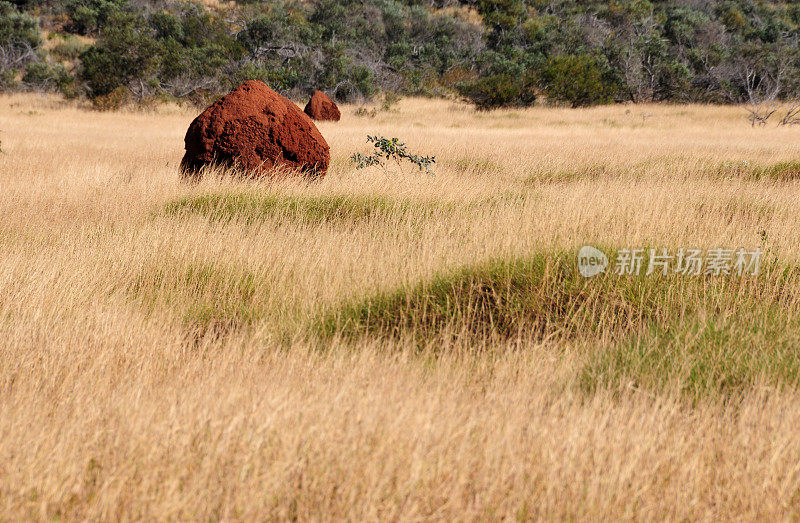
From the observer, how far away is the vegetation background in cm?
2580

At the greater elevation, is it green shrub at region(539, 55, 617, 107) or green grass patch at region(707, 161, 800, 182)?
green shrub at region(539, 55, 617, 107)

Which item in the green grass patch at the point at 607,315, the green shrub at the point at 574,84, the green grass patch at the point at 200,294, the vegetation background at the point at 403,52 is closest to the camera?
the green grass patch at the point at 607,315

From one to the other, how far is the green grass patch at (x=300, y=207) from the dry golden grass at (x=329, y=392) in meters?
0.09

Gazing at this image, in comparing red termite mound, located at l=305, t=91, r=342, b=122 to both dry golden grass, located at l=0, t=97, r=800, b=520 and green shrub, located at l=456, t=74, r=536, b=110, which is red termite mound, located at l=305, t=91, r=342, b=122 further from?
dry golden grass, located at l=0, t=97, r=800, b=520

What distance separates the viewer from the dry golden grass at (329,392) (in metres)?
1.99

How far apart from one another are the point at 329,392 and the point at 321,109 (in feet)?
62.6

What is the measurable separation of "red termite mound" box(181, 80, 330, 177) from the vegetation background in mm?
16292

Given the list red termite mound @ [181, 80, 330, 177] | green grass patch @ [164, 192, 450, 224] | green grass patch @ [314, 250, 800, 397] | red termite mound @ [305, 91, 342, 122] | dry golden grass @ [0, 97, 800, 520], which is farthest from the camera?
red termite mound @ [305, 91, 342, 122]

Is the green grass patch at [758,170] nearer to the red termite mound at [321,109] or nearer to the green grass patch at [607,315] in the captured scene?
the green grass patch at [607,315]

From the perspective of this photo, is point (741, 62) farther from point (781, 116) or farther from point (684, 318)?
point (684, 318)
